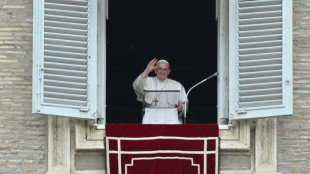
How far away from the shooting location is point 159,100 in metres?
16.8

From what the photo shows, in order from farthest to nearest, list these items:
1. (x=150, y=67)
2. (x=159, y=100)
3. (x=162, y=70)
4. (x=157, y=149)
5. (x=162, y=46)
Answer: (x=162, y=46) < (x=162, y=70) < (x=159, y=100) < (x=150, y=67) < (x=157, y=149)

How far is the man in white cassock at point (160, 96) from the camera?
54.9 feet

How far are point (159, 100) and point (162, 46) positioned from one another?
11.6 feet

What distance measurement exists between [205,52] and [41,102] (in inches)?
184

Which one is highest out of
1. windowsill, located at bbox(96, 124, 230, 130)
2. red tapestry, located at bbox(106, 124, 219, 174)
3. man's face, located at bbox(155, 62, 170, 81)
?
man's face, located at bbox(155, 62, 170, 81)

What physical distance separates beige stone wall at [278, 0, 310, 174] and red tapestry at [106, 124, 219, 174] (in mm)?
909

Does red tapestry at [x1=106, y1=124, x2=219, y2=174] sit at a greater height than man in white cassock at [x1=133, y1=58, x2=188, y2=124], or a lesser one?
lesser

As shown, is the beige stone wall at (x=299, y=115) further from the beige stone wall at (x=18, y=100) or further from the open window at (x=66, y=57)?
the beige stone wall at (x=18, y=100)

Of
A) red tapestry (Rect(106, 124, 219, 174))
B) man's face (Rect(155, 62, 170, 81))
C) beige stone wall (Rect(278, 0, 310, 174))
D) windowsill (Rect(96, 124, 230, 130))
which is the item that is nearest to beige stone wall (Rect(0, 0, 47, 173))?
windowsill (Rect(96, 124, 230, 130))

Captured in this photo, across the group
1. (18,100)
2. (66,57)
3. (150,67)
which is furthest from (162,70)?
(18,100)

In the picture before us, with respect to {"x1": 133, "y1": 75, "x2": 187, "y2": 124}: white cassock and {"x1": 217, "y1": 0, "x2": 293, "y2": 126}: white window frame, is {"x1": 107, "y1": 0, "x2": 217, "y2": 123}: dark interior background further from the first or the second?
{"x1": 217, "y1": 0, "x2": 293, "y2": 126}: white window frame

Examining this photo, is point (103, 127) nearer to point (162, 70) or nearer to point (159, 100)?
point (159, 100)

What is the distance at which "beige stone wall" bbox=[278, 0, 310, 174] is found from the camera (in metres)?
16.4

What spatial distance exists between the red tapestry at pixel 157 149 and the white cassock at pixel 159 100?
0.47m
